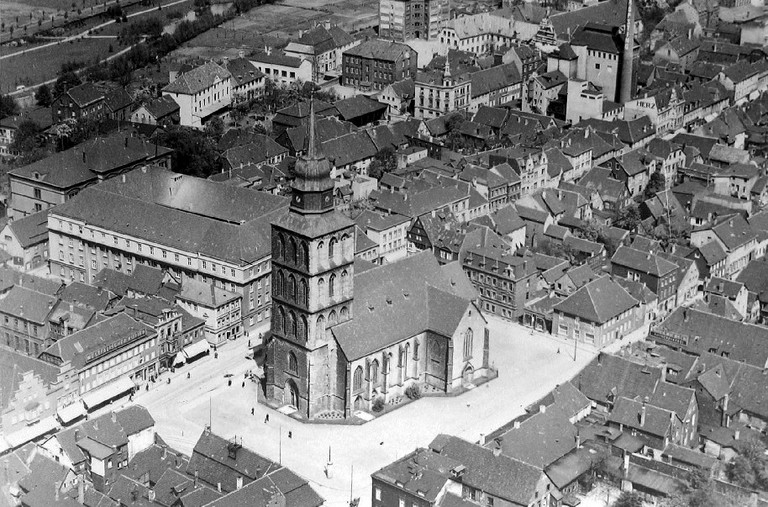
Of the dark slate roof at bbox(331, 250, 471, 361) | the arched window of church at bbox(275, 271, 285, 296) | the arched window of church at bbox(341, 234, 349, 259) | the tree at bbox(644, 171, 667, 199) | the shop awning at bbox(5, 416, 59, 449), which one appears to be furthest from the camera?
the tree at bbox(644, 171, 667, 199)

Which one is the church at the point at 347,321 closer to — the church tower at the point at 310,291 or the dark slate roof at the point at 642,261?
the church tower at the point at 310,291

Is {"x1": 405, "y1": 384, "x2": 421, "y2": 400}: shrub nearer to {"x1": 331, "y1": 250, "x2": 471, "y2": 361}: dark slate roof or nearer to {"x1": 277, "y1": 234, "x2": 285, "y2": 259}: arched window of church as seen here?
{"x1": 331, "y1": 250, "x2": 471, "y2": 361}: dark slate roof

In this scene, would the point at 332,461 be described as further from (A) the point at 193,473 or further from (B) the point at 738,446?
(B) the point at 738,446

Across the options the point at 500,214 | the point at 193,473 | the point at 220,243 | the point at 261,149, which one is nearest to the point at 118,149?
the point at 261,149

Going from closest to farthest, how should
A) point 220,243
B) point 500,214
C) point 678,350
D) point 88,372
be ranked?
1. point 88,372
2. point 678,350
3. point 220,243
4. point 500,214

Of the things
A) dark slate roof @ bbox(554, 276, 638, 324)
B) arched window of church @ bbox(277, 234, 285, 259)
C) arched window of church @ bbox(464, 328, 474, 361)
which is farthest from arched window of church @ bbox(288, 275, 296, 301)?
dark slate roof @ bbox(554, 276, 638, 324)

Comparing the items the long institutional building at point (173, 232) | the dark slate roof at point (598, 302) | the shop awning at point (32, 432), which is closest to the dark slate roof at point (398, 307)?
the dark slate roof at point (598, 302)
